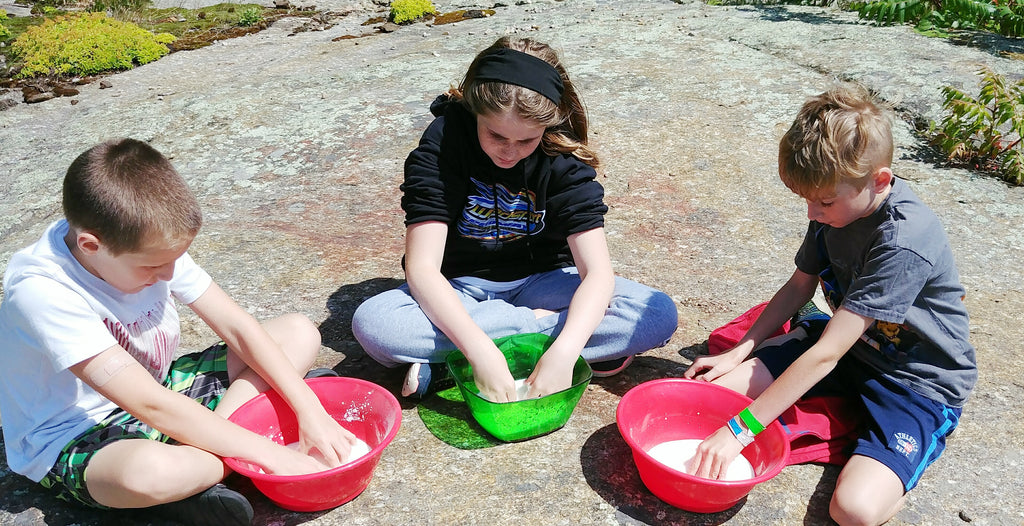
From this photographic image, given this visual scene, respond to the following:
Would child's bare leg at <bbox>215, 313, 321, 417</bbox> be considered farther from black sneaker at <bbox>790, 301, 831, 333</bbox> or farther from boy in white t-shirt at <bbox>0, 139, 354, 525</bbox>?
black sneaker at <bbox>790, 301, 831, 333</bbox>

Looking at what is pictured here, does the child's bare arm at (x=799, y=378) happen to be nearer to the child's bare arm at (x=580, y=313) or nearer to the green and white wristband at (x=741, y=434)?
the green and white wristband at (x=741, y=434)

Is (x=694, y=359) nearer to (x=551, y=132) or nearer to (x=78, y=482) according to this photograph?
(x=551, y=132)

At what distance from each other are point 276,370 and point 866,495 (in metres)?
1.58

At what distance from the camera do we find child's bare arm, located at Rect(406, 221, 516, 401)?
223cm

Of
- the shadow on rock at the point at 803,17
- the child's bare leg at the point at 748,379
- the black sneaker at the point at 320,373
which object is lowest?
the child's bare leg at the point at 748,379

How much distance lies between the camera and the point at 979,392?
247cm

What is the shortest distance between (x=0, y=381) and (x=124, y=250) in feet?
1.72

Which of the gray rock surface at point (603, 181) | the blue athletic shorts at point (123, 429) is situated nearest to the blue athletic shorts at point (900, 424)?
the gray rock surface at point (603, 181)

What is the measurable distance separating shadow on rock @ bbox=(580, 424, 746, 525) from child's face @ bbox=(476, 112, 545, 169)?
0.88 metres

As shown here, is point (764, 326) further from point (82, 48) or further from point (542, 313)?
point (82, 48)

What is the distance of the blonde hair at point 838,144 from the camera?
1996 millimetres

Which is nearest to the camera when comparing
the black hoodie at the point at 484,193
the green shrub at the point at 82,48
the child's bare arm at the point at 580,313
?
the child's bare arm at the point at 580,313

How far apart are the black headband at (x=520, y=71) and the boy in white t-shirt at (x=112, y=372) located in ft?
3.11

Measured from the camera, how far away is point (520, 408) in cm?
214
